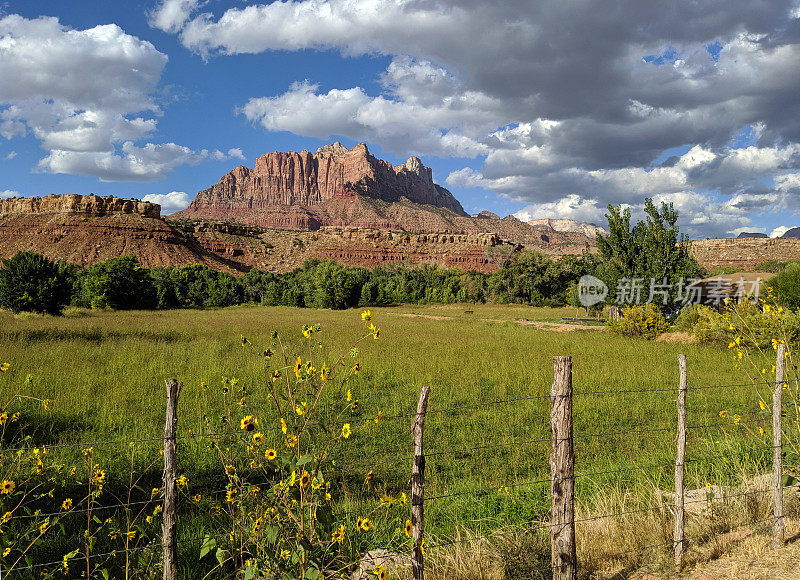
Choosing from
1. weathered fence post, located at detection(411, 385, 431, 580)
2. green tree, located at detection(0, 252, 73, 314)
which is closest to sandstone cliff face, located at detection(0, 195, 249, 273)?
green tree, located at detection(0, 252, 73, 314)

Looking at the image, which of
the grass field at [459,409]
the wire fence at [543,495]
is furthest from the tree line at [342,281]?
the wire fence at [543,495]

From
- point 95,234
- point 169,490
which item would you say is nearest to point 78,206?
point 95,234

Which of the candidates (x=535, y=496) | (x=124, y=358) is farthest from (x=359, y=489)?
(x=124, y=358)

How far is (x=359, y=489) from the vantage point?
18.5 feet

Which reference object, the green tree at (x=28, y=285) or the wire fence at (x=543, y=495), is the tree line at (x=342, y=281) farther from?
the wire fence at (x=543, y=495)

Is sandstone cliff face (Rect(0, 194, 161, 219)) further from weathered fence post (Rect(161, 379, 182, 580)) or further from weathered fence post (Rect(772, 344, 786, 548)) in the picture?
weathered fence post (Rect(772, 344, 786, 548))

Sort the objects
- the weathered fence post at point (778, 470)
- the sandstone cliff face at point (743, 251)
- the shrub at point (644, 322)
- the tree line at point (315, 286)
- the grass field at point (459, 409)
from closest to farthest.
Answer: the weathered fence post at point (778, 470), the grass field at point (459, 409), the shrub at point (644, 322), the tree line at point (315, 286), the sandstone cliff face at point (743, 251)

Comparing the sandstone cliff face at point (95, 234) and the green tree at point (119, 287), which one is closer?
the green tree at point (119, 287)

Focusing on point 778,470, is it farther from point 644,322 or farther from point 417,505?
point 644,322

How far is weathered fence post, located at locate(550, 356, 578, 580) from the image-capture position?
3.30m

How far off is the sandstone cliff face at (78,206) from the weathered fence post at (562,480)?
100239 millimetres

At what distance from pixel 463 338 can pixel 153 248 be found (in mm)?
71441

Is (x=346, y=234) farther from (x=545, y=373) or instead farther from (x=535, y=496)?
(x=535, y=496)

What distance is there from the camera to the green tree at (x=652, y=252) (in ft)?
70.7
